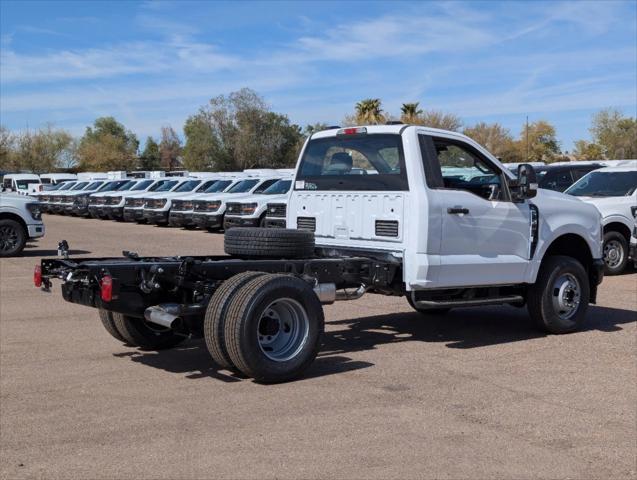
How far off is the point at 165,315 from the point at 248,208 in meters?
16.4

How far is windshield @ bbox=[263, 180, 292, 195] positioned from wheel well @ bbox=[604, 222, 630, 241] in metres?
11.2

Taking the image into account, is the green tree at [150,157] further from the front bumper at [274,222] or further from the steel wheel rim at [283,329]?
the steel wheel rim at [283,329]

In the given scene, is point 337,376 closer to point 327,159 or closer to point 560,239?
point 327,159

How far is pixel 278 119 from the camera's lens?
73688 mm

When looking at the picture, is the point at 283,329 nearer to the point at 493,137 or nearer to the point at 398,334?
the point at 398,334

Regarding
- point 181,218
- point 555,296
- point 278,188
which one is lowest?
point 555,296

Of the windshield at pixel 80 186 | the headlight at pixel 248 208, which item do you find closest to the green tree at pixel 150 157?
the windshield at pixel 80 186

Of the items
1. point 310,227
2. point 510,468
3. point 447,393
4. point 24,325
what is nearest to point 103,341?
point 24,325

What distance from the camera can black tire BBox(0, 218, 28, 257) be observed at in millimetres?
17703

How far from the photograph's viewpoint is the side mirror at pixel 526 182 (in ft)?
28.1

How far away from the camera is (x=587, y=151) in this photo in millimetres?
69000

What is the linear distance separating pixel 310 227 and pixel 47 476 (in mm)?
4771

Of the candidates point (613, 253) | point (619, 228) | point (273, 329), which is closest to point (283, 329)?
point (273, 329)

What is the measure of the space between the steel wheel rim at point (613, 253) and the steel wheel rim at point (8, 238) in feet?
38.8
